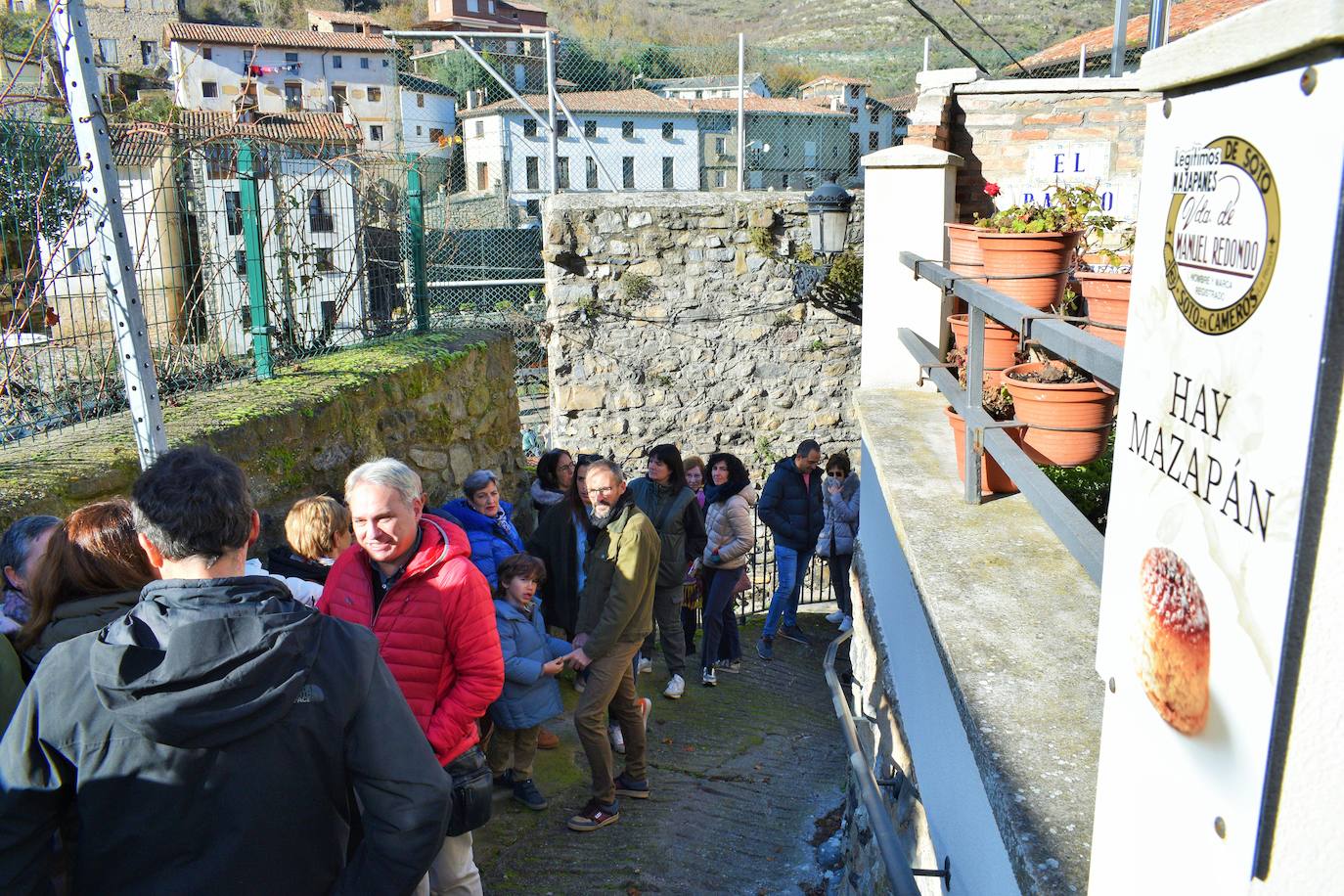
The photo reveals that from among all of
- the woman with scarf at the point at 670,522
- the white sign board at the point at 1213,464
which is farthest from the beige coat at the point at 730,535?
the white sign board at the point at 1213,464

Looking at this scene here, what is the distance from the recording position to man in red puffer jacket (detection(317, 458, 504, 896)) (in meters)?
2.90

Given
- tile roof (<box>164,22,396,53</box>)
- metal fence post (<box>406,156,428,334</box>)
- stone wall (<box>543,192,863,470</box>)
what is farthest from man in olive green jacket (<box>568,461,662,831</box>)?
tile roof (<box>164,22,396,53</box>)

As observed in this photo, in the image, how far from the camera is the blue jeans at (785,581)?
6809 millimetres

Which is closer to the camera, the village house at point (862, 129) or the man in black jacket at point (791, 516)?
the man in black jacket at point (791, 516)

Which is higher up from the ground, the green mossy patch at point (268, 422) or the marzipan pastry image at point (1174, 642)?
the marzipan pastry image at point (1174, 642)

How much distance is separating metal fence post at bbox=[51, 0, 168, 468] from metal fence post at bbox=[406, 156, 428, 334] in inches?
125

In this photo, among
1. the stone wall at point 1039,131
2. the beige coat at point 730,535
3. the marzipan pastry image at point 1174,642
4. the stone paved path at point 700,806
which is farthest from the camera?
the beige coat at point 730,535

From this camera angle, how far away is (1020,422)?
273 cm

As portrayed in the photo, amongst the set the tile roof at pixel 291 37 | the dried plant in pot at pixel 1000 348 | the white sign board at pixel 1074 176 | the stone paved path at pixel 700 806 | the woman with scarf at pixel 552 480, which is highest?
the tile roof at pixel 291 37

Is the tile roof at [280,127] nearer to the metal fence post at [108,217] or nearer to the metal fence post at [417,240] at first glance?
the metal fence post at [417,240]

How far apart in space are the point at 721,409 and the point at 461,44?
3.91m

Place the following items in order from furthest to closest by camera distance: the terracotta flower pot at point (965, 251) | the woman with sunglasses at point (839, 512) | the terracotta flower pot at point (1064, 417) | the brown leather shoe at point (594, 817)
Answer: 1. the woman with sunglasses at point (839, 512)
2. the brown leather shoe at point (594, 817)
3. the terracotta flower pot at point (965, 251)
4. the terracotta flower pot at point (1064, 417)

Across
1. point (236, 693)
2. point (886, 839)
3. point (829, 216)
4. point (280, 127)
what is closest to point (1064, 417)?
point (886, 839)

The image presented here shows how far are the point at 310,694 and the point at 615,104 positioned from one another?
35.4ft
